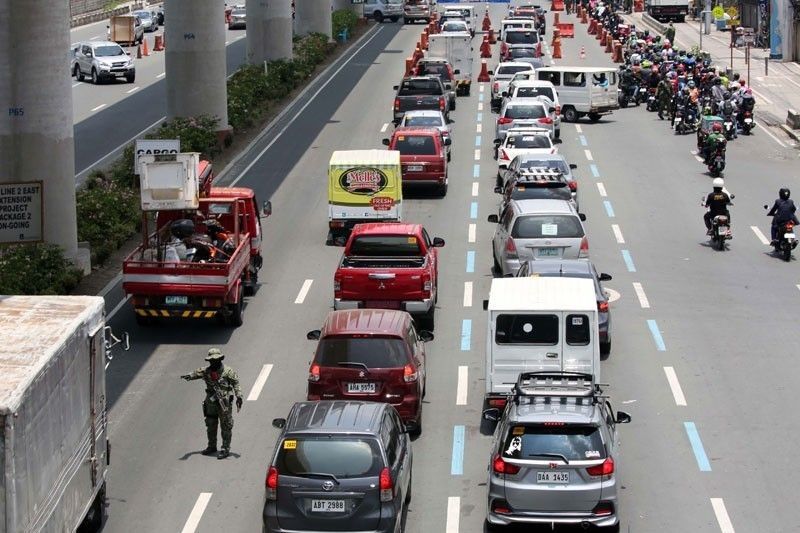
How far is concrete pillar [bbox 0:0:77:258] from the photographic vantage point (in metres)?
29.3

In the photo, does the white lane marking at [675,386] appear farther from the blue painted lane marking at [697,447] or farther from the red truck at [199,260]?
the red truck at [199,260]

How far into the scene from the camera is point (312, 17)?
244ft

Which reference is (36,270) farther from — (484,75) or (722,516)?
(484,75)

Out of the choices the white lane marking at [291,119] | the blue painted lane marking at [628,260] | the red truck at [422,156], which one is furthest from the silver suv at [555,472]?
A: the white lane marking at [291,119]

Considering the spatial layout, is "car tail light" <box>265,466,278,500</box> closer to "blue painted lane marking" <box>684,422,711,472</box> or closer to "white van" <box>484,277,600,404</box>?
"white van" <box>484,277,600,404</box>

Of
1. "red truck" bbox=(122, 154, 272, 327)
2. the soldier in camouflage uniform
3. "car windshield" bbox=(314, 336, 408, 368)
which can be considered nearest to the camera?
the soldier in camouflage uniform

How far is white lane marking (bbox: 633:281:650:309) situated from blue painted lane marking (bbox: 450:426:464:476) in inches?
329

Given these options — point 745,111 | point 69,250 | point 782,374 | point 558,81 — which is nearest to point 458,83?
point 558,81

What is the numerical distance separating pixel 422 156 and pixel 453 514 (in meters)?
21.8

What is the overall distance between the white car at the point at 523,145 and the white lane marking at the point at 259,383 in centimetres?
1674

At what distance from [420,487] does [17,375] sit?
712cm

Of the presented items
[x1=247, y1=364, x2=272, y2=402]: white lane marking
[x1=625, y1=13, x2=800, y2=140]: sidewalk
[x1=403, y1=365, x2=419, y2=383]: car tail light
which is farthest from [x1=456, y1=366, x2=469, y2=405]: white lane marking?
[x1=625, y1=13, x2=800, y2=140]: sidewalk

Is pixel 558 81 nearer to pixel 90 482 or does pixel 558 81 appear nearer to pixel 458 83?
pixel 458 83

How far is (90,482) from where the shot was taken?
17.3m
